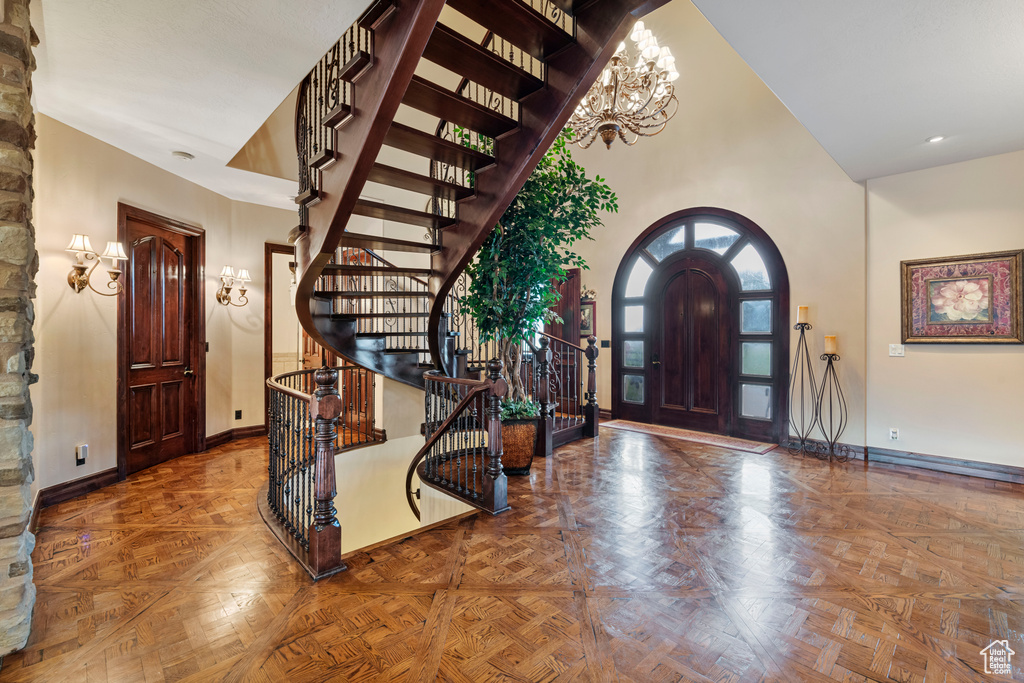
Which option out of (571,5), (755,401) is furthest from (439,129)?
(755,401)

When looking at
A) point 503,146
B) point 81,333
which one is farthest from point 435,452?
point 81,333

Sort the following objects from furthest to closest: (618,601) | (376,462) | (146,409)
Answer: (376,462)
(146,409)
(618,601)

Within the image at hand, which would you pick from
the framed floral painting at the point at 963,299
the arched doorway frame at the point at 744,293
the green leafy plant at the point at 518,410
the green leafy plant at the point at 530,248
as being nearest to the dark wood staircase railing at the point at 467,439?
the green leafy plant at the point at 518,410

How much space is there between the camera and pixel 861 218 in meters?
4.35

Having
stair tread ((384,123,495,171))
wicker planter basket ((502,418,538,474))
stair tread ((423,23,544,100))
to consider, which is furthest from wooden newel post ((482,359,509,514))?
stair tread ((423,23,544,100))

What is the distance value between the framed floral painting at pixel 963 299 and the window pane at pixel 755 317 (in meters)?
1.15

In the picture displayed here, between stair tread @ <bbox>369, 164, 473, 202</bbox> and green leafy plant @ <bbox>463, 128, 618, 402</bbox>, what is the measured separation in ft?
2.12

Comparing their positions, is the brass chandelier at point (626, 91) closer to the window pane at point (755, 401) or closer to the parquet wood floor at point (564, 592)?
the window pane at point (755, 401)

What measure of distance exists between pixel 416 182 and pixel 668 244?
3813 mm

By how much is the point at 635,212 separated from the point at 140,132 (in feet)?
16.8

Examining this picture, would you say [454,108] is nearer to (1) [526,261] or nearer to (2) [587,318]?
(1) [526,261]

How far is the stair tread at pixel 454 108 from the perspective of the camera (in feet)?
7.68

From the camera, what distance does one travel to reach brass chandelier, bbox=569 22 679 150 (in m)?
4.02

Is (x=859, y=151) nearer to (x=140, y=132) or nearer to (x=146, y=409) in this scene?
(x=140, y=132)
